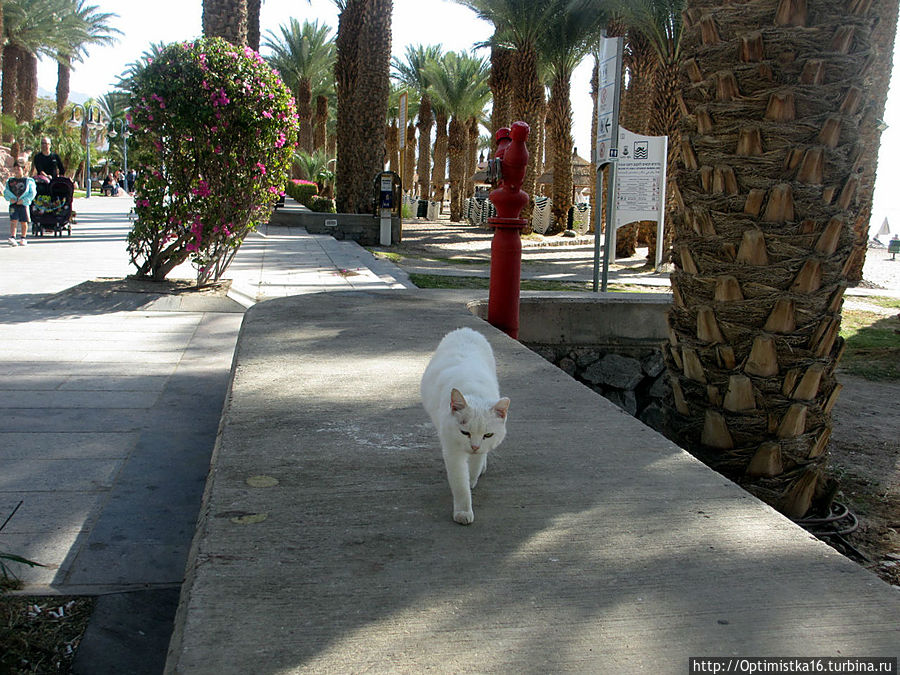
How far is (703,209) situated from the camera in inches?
187

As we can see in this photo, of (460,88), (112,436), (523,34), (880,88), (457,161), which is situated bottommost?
(112,436)

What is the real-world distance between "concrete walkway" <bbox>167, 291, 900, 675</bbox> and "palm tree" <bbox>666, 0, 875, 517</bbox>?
1.20 m

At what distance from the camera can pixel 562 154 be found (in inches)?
1261

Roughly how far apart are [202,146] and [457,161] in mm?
42226

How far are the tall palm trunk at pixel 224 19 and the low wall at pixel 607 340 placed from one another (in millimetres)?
8914

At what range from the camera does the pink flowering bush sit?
919 centimetres

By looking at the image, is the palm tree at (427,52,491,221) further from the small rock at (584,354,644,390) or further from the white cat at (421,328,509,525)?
the white cat at (421,328,509,525)

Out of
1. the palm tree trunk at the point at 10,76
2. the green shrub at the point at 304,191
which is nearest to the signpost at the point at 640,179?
the green shrub at the point at 304,191

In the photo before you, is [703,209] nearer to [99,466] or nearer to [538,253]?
[99,466]

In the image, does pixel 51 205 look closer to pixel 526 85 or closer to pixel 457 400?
pixel 457 400

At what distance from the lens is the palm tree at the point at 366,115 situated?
2062cm

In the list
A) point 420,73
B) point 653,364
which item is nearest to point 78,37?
point 420,73

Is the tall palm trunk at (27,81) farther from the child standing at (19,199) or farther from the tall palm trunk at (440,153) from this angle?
the child standing at (19,199)

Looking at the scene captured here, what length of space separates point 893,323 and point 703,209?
9.07m
